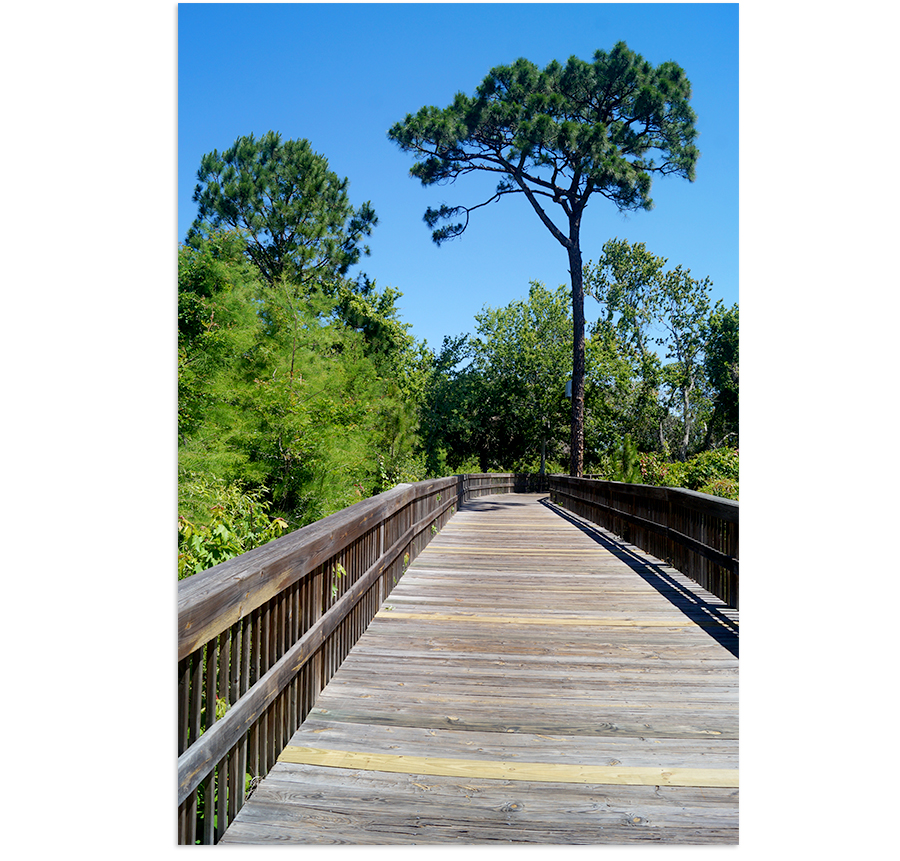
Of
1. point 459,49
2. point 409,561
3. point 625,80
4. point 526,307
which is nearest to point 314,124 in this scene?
point 459,49

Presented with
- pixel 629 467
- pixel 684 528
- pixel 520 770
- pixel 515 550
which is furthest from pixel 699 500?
pixel 629 467

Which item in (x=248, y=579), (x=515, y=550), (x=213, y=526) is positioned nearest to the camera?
(x=248, y=579)

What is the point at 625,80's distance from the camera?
54.8 feet

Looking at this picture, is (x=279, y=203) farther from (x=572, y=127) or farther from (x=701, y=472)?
(x=701, y=472)

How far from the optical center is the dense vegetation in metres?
11.6

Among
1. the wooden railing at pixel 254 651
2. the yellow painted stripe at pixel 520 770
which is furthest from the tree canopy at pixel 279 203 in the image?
the yellow painted stripe at pixel 520 770

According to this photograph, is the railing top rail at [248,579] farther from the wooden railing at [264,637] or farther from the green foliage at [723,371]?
the green foliage at [723,371]

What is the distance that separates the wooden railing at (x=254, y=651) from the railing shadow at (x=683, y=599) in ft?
7.70

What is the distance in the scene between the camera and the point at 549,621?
4434mm

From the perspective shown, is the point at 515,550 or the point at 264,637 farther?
the point at 515,550

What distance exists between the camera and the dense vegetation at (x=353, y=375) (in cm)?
1161

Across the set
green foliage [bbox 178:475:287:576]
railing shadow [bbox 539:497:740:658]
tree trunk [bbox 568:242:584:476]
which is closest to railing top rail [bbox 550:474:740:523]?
railing shadow [bbox 539:497:740:658]

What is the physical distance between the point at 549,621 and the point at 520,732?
1809 mm

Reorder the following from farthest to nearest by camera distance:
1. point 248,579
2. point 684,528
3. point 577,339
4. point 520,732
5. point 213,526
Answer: point 577,339, point 684,528, point 213,526, point 520,732, point 248,579
